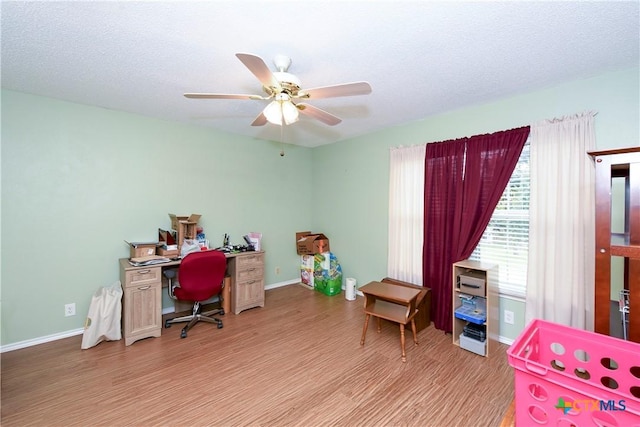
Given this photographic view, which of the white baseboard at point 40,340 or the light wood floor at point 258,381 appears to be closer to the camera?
the light wood floor at point 258,381

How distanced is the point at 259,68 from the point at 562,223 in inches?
110

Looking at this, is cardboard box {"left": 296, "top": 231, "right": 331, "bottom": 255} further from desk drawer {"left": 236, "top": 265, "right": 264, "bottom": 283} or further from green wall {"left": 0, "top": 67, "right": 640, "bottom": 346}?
desk drawer {"left": 236, "top": 265, "right": 264, "bottom": 283}

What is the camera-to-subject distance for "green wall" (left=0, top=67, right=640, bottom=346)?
97.0 inches

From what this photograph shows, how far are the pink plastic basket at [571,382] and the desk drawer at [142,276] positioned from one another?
10.2 feet

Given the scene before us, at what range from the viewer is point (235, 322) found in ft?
10.4

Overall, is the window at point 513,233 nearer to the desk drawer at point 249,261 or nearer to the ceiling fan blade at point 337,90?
the ceiling fan blade at point 337,90

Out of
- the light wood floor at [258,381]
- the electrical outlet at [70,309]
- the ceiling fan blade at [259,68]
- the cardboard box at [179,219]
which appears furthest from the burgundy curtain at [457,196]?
the electrical outlet at [70,309]

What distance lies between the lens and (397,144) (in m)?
3.51

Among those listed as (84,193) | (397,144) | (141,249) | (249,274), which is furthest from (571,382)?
(84,193)

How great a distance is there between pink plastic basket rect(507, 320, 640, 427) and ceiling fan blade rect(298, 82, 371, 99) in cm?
162

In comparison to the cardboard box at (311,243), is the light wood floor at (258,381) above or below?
below

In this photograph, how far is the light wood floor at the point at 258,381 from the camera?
1748 mm

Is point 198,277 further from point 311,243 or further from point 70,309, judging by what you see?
point 311,243

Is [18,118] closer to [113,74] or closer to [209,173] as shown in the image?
[113,74]
